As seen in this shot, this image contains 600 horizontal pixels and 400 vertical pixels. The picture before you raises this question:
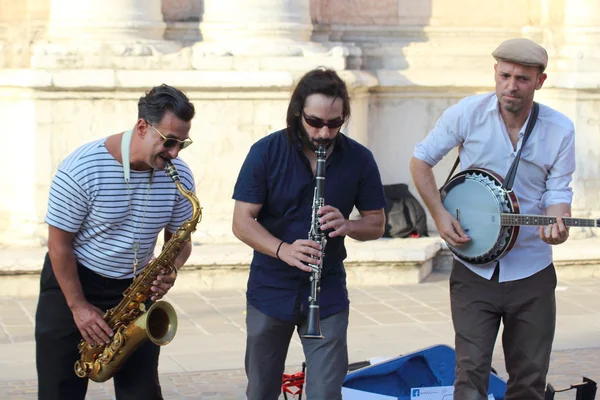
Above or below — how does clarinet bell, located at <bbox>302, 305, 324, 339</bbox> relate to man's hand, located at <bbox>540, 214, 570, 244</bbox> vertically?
below

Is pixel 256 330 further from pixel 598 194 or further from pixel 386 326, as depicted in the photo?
pixel 598 194

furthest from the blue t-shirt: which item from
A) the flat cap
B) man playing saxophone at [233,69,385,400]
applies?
the flat cap

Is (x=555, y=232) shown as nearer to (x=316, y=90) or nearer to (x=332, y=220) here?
(x=332, y=220)

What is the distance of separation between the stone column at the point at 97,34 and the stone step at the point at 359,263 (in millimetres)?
1381

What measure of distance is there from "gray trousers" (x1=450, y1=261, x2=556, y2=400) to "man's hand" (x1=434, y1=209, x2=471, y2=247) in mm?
163

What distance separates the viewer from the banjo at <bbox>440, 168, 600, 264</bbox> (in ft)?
15.1

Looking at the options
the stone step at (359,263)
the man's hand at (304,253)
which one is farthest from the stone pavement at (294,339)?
the man's hand at (304,253)

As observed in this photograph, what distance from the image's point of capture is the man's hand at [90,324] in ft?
13.7

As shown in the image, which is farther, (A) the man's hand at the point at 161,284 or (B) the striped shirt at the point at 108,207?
(A) the man's hand at the point at 161,284

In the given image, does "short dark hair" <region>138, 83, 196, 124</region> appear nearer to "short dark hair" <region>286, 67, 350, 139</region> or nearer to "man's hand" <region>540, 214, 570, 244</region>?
"short dark hair" <region>286, 67, 350, 139</region>

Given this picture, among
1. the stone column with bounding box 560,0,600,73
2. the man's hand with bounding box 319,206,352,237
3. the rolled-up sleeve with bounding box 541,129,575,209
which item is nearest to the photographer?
the man's hand with bounding box 319,206,352,237

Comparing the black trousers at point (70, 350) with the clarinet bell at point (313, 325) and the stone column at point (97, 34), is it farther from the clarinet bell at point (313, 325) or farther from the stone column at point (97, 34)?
the stone column at point (97, 34)

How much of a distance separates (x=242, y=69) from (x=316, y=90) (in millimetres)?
4562

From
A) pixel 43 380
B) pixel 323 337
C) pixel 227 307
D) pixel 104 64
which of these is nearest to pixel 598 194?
pixel 227 307
